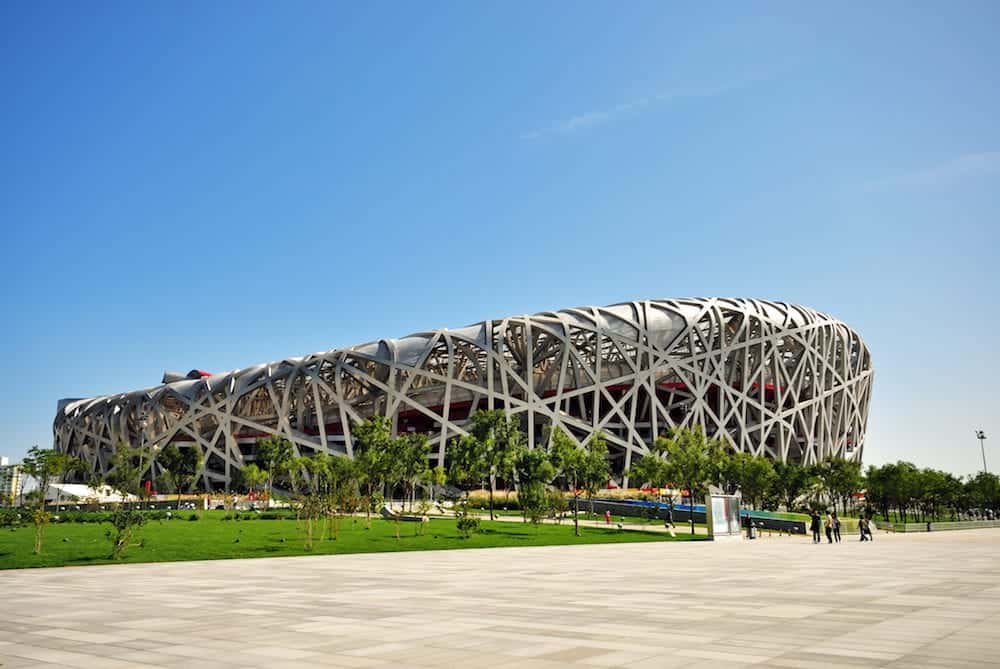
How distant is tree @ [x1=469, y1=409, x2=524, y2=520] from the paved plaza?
25.3 m

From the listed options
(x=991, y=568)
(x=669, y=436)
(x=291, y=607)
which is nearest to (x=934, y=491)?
(x=669, y=436)

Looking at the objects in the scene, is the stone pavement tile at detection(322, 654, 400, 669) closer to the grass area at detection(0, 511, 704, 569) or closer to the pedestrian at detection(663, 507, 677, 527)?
the grass area at detection(0, 511, 704, 569)

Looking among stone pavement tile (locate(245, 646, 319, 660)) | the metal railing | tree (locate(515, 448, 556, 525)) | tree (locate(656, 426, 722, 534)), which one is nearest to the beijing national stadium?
tree (locate(656, 426, 722, 534))

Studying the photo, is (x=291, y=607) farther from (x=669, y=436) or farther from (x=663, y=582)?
(x=669, y=436)

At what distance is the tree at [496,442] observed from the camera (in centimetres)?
4303

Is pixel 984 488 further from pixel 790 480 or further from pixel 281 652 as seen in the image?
pixel 281 652

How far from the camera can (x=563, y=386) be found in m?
66.9

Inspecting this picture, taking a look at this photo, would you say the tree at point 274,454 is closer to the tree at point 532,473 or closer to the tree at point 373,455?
the tree at point 373,455

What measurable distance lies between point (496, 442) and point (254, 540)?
765 inches

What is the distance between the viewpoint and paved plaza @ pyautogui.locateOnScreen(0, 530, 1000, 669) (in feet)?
22.2

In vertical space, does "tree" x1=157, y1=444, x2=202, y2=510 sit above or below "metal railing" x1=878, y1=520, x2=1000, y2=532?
above

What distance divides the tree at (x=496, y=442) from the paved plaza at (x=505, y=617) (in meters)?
25.3

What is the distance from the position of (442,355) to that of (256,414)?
986 inches

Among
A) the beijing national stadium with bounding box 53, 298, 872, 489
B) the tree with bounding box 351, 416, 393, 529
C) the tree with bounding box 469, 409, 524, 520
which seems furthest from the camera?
the beijing national stadium with bounding box 53, 298, 872, 489
